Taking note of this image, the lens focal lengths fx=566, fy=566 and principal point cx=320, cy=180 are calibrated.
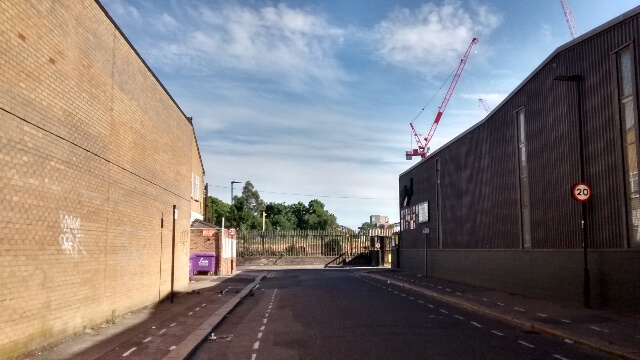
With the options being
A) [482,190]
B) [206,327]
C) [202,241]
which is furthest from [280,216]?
[206,327]

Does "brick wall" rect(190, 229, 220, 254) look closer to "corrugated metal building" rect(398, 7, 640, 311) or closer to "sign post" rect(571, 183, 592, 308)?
"corrugated metal building" rect(398, 7, 640, 311)

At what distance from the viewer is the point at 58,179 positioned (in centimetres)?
1132

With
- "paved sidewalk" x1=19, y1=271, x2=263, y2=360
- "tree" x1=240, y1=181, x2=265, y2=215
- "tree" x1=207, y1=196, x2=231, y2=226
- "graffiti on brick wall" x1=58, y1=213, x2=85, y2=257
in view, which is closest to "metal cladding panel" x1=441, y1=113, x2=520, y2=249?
"paved sidewalk" x1=19, y1=271, x2=263, y2=360

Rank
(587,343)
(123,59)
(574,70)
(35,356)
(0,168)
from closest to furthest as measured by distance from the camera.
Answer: (0,168)
(35,356)
(587,343)
(123,59)
(574,70)

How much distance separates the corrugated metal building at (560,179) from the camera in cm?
1627

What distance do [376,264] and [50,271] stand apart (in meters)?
51.9

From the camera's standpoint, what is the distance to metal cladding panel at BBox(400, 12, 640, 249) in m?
16.9

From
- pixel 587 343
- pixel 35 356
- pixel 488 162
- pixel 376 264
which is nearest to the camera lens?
pixel 35 356

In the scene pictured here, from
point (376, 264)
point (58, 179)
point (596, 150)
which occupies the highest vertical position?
point (596, 150)

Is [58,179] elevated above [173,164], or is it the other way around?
[173,164]

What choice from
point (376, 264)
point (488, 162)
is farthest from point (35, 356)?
point (376, 264)

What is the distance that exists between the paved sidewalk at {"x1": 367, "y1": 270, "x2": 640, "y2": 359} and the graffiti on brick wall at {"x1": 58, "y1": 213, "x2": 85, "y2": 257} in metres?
11.0

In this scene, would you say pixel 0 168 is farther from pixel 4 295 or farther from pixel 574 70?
pixel 574 70

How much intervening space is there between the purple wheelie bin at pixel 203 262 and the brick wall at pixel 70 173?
18.9 metres
